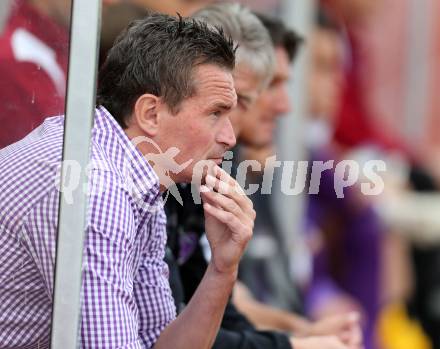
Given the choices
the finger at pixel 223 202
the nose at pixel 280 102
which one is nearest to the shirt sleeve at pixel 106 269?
the finger at pixel 223 202

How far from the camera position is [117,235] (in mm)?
2008

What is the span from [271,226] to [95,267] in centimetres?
274

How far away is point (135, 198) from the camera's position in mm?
2115

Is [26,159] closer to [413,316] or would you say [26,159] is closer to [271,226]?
[271,226]

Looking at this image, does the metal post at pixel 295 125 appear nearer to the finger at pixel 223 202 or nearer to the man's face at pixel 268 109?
the man's face at pixel 268 109

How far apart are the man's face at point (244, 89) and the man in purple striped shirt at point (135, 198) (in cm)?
67

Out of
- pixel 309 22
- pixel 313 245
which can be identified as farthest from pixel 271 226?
pixel 309 22

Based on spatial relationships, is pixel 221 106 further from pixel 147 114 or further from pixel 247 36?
pixel 247 36

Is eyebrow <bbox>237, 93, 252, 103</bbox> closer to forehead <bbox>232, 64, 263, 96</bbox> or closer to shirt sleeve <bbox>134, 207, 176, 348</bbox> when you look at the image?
forehead <bbox>232, 64, 263, 96</bbox>

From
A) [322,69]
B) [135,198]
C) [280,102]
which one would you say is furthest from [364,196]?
[135,198]

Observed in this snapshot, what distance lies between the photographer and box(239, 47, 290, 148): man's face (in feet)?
11.3

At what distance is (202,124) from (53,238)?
41cm

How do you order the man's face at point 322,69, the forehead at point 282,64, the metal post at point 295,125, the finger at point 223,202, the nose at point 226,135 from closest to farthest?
the finger at point 223,202 < the nose at point 226,135 < the forehead at point 282,64 < the metal post at point 295,125 < the man's face at point 322,69

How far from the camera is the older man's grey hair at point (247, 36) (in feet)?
9.71
